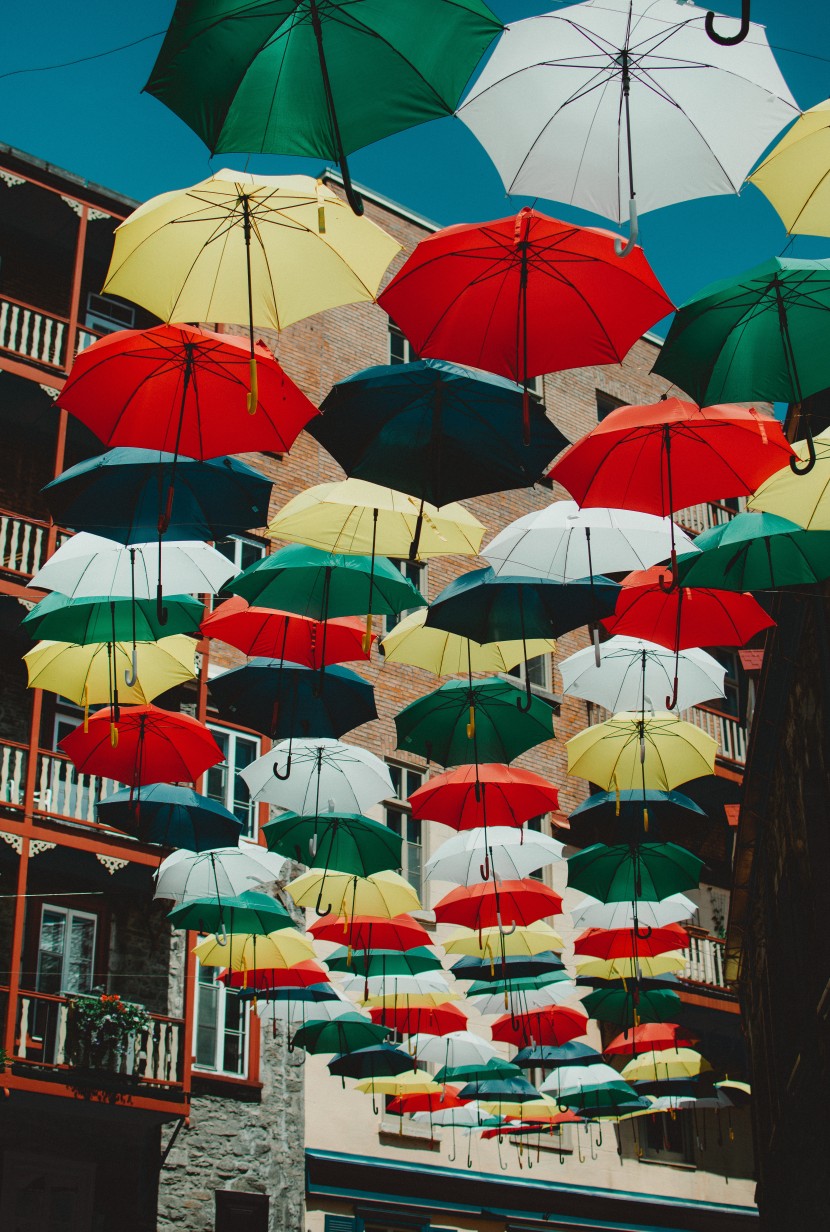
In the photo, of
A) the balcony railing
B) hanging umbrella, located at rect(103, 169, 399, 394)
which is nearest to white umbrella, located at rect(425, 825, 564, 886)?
the balcony railing

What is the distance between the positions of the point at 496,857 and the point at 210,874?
3335 millimetres

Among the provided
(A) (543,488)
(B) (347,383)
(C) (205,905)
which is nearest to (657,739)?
(C) (205,905)

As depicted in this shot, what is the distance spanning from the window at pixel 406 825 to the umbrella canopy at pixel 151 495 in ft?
39.4

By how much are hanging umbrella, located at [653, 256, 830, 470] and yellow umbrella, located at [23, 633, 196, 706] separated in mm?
6334

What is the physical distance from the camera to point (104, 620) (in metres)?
12.5

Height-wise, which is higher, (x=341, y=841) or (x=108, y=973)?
(x=341, y=841)

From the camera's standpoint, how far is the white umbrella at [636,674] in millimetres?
13898

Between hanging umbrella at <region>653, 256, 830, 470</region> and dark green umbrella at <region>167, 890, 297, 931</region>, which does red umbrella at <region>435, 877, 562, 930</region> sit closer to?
dark green umbrella at <region>167, 890, 297, 931</region>

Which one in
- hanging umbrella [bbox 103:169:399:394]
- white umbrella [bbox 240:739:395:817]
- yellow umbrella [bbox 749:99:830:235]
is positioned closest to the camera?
yellow umbrella [bbox 749:99:830:235]

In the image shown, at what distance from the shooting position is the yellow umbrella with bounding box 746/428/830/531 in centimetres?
966

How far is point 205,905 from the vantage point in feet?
49.7

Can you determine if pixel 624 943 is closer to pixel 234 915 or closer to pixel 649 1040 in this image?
pixel 649 1040

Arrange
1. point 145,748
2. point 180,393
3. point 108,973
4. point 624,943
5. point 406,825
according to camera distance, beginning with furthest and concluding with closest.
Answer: point 406,825, point 108,973, point 624,943, point 145,748, point 180,393

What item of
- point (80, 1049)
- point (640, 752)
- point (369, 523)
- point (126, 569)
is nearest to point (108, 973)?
point (80, 1049)
